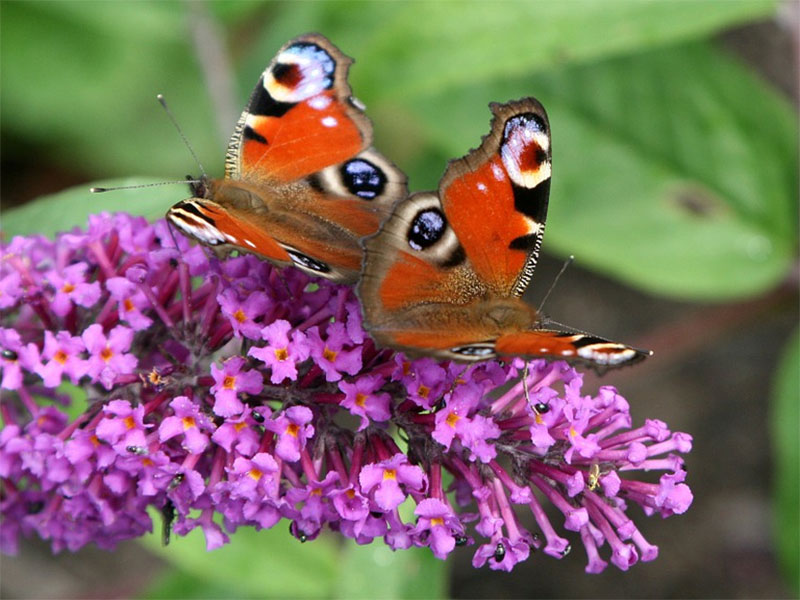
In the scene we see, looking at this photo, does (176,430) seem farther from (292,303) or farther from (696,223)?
(696,223)

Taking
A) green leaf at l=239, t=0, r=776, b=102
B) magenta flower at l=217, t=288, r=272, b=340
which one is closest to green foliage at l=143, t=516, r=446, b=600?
magenta flower at l=217, t=288, r=272, b=340

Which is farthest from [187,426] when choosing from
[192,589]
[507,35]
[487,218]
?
[192,589]

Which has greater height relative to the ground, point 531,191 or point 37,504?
point 531,191

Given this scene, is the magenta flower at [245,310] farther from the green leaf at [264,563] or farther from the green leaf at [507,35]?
the green leaf at [264,563]

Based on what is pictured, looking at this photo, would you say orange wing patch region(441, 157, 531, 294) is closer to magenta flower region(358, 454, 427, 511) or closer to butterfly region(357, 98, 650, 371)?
butterfly region(357, 98, 650, 371)

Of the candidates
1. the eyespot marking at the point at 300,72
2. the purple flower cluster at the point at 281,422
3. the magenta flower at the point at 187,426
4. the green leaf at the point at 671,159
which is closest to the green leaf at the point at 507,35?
the green leaf at the point at 671,159

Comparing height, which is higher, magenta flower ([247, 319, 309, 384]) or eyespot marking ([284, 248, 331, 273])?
eyespot marking ([284, 248, 331, 273])

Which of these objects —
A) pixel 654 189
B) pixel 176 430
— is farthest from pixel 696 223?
A: pixel 176 430
